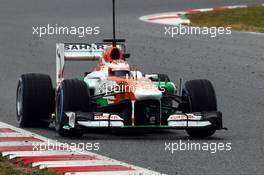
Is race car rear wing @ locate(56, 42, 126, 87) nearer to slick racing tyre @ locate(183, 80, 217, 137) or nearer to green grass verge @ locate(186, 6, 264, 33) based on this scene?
slick racing tyre @ locate(183, 80, 217, 137)

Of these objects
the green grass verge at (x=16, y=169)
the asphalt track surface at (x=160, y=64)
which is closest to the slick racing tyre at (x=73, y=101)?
the asphalt track surface at (x=160, y=64)

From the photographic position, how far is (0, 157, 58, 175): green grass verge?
9945mm

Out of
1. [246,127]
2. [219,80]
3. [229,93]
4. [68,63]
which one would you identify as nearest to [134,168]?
[246,127]

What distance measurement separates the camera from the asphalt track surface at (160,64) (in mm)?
11078

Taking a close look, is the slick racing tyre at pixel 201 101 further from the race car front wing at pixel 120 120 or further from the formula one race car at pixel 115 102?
the race car front wing at pixel 120 120

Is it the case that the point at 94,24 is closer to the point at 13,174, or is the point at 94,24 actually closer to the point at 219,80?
the point at 219,80

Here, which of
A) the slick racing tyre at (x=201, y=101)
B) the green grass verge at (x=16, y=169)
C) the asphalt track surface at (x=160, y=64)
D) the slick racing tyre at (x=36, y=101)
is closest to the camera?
the green grass verge at (x=16, y=169)

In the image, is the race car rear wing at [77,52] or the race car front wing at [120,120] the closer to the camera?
the race car front wing at [120,120]

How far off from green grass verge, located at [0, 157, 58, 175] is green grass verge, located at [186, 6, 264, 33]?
1592 cm

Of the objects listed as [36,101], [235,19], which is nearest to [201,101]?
[36,101]

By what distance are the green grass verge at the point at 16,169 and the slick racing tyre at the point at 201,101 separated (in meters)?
2.86

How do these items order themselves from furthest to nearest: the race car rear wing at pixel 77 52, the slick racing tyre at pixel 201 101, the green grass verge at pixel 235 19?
the green grass verge at pixel 235 19 < the race car rear wing at pixel 77 52 < the slick racing tyre at pixel 201 101

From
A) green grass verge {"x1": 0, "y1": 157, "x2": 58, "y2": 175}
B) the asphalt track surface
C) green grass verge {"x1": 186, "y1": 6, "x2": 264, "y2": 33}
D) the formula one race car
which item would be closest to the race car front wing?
the formula one race car

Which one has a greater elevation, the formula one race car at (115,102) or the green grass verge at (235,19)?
the green grass verge at (235,19)
